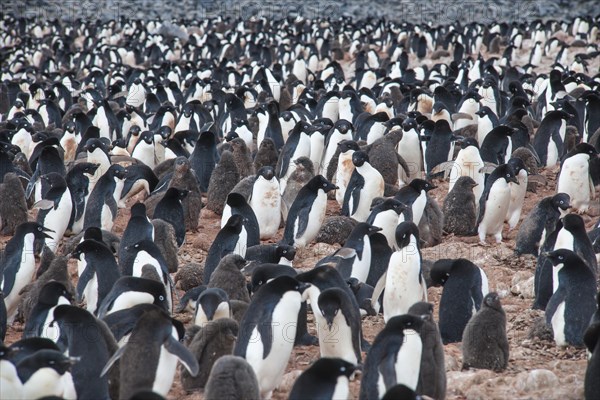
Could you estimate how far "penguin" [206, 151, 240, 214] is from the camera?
9.96m

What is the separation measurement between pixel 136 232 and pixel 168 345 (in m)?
2.67

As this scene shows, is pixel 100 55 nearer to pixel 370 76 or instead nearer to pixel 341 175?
pixel 370 76

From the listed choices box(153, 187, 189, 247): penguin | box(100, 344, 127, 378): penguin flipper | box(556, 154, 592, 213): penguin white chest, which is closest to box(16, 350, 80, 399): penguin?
box(100, 344, 127, 378): penguin flipper

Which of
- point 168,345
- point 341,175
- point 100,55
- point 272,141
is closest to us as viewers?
point 168,345

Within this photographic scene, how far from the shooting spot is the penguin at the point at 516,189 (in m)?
8.95

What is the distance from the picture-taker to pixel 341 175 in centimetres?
991

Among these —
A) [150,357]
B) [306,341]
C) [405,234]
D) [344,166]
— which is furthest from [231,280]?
[344,166]

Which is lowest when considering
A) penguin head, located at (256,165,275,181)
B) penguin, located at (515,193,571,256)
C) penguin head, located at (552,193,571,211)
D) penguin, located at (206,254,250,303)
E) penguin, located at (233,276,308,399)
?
penguin, located at (233,276,308,399)

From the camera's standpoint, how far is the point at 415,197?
833cm

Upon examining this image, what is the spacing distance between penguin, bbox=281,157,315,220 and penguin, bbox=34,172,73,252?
2.37m

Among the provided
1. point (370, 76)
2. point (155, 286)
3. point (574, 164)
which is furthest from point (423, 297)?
point (370, 76)

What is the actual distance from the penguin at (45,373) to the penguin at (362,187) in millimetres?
4684

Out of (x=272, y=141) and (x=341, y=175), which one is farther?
(x=272, y=141)

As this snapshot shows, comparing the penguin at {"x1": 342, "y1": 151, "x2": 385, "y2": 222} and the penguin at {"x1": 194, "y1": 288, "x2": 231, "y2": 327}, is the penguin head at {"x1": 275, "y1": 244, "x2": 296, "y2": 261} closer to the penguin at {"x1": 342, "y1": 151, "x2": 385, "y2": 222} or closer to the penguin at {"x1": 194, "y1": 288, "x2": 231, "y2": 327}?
the penguin at {"x1": 194, "y1": 288, "x2": 231, "y2": 327}
